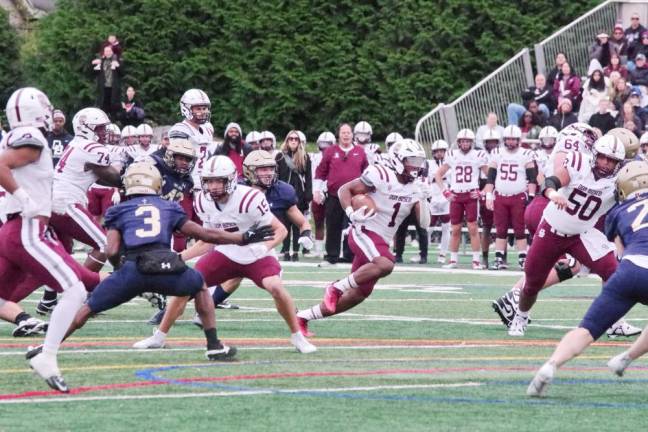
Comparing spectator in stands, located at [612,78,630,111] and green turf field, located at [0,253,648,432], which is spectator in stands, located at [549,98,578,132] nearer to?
spectator in stands, located at [612,78,630,111]

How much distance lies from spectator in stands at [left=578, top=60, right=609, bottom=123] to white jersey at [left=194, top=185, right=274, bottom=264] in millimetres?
13776

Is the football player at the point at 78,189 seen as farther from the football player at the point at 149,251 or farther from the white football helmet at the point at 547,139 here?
the white football helmet at the point at 547,139

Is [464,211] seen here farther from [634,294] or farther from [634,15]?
[634,294]

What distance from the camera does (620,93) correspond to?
24.0 meters

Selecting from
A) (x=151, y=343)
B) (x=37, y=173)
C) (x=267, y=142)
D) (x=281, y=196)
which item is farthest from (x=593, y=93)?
(x=37, y=173)

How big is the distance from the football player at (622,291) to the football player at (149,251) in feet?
7.52

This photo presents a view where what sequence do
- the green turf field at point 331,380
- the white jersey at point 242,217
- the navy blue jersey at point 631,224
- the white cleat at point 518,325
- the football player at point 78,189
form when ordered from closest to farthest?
the green turf field at point 331,380
the navy blue jersey at point 631,224
the white jersey at point 242,217
the white cleat at point 518,325
the football player at point 78,189

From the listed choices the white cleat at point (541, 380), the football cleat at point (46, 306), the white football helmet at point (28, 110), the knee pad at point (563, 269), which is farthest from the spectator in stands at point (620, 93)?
the white cleat at point (541, 380)

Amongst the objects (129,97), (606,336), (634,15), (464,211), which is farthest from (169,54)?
(606,336)

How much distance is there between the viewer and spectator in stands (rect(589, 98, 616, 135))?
22875 millimetres

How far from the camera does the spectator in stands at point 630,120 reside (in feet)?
74.2

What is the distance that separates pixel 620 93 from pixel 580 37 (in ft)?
13.5

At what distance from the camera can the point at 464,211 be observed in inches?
827

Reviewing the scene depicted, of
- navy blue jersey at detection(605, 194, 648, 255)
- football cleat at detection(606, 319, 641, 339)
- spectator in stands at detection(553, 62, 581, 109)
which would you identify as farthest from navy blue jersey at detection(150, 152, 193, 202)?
spectator in stands at detection(553, 62, 581, 109)
